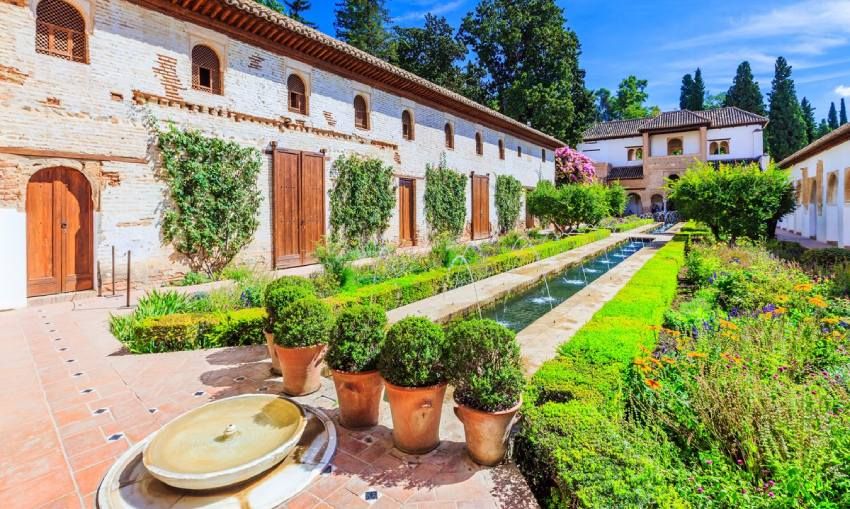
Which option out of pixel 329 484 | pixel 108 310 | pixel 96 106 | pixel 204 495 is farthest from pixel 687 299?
pixel 96 106

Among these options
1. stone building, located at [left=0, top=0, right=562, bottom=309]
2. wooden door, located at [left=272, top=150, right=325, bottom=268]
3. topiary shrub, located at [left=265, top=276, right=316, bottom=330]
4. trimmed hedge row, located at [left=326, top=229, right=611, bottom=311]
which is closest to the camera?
topiary shrub, located at [left=265, top=276, right=316, bottom=330]

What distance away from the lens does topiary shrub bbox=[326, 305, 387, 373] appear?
123 inches

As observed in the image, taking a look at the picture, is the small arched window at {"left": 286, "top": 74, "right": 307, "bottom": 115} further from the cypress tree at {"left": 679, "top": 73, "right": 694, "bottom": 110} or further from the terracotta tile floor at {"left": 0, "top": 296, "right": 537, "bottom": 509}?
the cypress tree at {"left": 679, "top": 73, "right": 694, "bottom": 110}

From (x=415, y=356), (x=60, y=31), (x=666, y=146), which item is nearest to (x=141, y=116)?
(x=60, y=31)

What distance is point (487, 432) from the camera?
266 centimetres

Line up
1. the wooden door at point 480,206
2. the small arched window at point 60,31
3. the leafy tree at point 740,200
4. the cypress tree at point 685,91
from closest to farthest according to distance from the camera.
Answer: the small arched window at point 60,31 < the leafy tree at point 740,200 < the wooden door at point 480,206 < the cypress tree at point 685,91

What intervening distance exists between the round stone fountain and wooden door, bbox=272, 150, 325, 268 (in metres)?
7.82

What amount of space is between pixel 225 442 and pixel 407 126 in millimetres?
13496

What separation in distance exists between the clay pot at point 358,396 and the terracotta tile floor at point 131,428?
0.36ft

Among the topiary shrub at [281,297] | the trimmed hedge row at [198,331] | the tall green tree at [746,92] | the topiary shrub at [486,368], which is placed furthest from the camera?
the tall green tree at [746,92]

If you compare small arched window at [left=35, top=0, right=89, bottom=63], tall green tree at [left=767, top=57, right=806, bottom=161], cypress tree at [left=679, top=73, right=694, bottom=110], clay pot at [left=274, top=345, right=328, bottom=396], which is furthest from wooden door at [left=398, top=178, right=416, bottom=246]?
cypress tree at [left=679, top=73, right=694, bottom=110]

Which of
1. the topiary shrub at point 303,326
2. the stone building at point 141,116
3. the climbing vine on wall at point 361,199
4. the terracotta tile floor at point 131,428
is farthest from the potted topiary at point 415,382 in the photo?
the climbing vine on wall at point 361,199

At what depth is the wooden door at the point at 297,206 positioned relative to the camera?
34.2 feet

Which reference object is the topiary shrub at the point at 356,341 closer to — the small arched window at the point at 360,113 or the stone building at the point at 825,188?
the small arched window at the point at 360,113
